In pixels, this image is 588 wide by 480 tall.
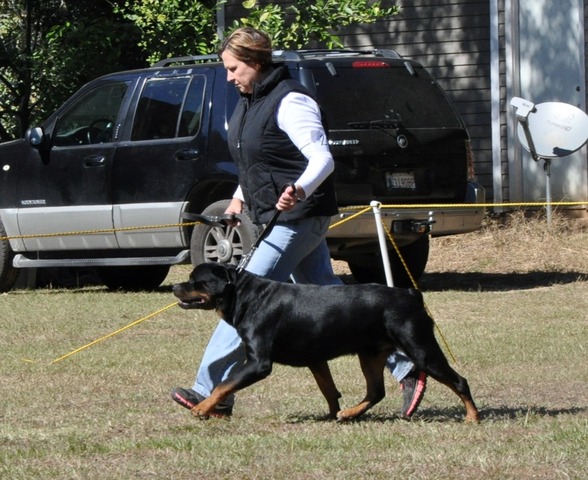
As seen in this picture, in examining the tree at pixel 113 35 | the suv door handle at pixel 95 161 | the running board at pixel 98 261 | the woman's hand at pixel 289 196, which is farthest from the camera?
the tree at pixel 113 35

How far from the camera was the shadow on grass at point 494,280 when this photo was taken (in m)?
13.9

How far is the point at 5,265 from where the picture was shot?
44.9ft

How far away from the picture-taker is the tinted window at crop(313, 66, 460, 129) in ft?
38.8

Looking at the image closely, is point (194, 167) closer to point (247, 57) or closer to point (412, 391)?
point (247, 57)

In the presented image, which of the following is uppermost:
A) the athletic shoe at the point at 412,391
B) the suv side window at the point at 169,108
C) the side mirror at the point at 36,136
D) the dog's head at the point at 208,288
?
the dog's head at the point at 208,288

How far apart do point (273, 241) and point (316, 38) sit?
33.8 feet

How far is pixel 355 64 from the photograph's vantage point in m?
12.1

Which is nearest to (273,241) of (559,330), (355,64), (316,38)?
(559,330)

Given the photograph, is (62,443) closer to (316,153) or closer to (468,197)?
(316,153)

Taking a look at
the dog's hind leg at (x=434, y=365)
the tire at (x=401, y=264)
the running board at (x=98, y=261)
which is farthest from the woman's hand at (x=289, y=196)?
the tire at (x=401, y=264)

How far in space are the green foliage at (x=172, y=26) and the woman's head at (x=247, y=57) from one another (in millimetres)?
10203

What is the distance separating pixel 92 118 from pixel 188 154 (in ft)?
4.51

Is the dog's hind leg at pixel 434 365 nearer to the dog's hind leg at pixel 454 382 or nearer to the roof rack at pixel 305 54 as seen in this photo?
the dog's hind leg at pixel 454 382

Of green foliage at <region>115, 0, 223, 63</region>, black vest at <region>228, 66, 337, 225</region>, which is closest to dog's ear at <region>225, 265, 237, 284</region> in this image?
black vest at <region>228, 66, 337, 225</region>
